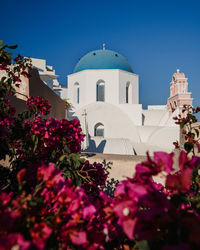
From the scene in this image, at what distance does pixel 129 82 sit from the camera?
14320 mm

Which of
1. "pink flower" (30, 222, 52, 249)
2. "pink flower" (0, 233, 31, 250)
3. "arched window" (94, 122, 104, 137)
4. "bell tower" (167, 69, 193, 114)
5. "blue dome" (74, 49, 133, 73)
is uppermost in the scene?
"blue dome" (74, 49, 133, 73)

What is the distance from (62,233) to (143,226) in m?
0.20

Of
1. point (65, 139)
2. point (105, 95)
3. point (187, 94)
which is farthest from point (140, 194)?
point (105, 95)

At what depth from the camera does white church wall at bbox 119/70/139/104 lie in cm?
1368

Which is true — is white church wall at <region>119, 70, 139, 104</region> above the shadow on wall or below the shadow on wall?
above

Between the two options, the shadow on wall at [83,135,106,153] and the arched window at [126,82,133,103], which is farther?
the arched window at [126,82,133,103]

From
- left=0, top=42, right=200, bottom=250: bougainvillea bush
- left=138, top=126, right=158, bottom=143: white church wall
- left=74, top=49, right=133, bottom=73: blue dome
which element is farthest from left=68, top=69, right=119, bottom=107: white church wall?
left=0, top=42, right=200, bottom=250: bougainvillea bush

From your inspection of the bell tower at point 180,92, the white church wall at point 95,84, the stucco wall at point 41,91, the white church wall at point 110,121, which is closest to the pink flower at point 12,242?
the stucco wall at point 41,91

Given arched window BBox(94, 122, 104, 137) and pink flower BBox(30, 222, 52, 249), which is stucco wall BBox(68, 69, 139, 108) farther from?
pink flower BBox(30, 222, 52, 249)

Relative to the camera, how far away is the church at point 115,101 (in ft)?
34.6

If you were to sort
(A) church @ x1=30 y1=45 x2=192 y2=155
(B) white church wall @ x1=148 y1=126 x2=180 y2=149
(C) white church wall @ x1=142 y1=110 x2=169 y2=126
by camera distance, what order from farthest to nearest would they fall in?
(C) white church wall @ x1=142 y1=110 x2=169 y2=126 < (A) church @ x1=30 y1=45 x2=192 y2=155 < (B) white church wall @ x1=148 y1=126 x2=180 y2=149

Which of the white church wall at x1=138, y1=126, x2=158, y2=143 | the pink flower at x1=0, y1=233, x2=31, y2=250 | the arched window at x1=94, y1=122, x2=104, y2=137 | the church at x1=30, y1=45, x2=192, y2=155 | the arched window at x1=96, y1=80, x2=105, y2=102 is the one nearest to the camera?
the pink flower at x1=0, y1=233, x2=31, y2=250

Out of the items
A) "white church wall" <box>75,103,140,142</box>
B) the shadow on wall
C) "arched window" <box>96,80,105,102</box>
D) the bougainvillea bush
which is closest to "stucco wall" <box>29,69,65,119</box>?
the shadow on wall

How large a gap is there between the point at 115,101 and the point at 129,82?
2257 mm
